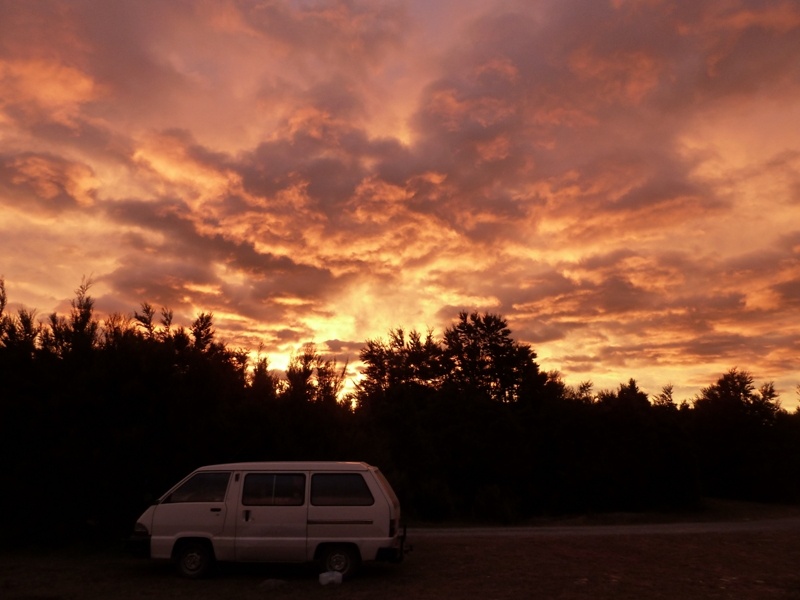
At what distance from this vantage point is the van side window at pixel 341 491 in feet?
43.9

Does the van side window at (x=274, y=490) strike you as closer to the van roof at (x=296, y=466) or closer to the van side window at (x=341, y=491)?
the van roof at (x=296, y=466)

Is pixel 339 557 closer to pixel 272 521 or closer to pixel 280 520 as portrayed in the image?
pixel 280 520

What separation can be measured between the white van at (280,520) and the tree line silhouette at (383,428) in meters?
5.84

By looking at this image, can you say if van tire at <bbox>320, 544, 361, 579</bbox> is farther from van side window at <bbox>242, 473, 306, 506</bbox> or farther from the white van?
van side window at <bbox>242, 473, 306, 506</bbox>

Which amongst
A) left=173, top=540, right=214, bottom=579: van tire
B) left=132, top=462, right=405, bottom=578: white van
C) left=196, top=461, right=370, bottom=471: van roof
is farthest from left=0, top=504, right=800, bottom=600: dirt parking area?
left=196, top=461, right=370, bottom=471: van roof

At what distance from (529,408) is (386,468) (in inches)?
862

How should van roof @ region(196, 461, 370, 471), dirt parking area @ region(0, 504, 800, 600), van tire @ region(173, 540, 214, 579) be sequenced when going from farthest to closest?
van roof @ region(196, 461, 370, 471), van tire @ region(173, 540, 214, 579), dirt parking area @ region(0, 504, 800, 600)

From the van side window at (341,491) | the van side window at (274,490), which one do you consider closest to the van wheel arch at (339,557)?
the van side window at (341,491)

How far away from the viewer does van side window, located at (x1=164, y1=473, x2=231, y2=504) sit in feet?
44.9

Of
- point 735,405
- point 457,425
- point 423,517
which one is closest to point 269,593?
point 423,517

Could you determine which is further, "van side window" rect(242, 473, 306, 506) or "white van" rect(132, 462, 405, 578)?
"van side window" rect(242, 473, 306, 506)

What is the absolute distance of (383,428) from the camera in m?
43.7

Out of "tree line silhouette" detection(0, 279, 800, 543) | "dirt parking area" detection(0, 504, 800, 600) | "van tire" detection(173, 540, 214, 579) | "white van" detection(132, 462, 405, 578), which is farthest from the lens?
"tree line silhouette" detection(0, 279, 800, 543)

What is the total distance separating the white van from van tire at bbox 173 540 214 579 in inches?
0.7
